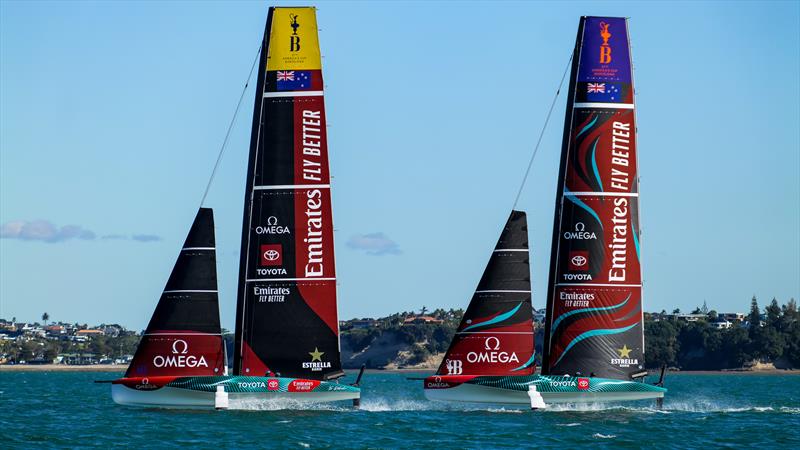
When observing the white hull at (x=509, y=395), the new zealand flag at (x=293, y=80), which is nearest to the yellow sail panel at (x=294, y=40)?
the new zealand flag at (x=293, y=80)

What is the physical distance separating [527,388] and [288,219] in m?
8.80

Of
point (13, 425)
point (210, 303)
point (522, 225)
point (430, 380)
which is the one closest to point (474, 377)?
point (430, 380)

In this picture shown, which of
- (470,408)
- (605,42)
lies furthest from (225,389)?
(605,42)

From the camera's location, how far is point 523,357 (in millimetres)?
48750

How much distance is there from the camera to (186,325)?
47125 millimetres

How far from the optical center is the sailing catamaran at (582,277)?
48.5 meters

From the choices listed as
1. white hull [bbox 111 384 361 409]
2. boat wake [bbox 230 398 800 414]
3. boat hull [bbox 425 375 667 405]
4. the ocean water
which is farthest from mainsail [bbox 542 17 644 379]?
white hull [bbox 111 384 361 409]

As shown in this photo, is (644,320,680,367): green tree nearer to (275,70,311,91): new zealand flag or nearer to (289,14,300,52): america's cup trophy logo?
(275,70,311,91): new zealand flag

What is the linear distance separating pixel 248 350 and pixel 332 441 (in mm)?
7613

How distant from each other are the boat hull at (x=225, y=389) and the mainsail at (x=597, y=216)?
7.47 meters

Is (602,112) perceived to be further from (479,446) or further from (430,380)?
(479,446)

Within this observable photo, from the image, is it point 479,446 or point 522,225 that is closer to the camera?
point 479,446

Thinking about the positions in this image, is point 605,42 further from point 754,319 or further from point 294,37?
point 754,319

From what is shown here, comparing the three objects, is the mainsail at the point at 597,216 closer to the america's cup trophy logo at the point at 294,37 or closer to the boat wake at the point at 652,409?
the boat wake at the point at 652,409
